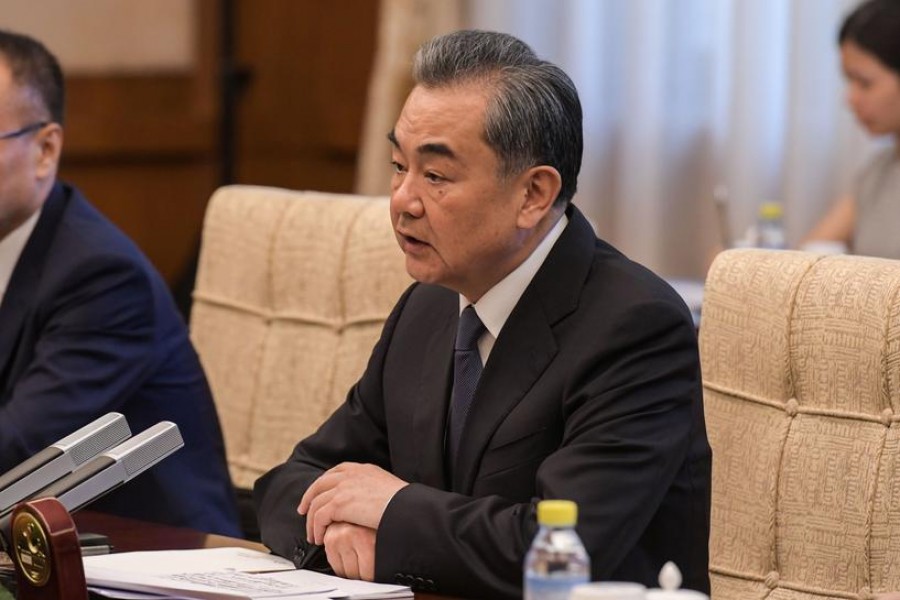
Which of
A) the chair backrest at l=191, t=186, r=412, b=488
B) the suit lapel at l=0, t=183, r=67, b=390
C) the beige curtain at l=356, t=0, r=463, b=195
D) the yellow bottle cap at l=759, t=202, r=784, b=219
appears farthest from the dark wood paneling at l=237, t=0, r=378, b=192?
the suit lapel at l=0, t=183, r=67, b=390

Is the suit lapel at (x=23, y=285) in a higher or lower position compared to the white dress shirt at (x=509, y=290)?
lower

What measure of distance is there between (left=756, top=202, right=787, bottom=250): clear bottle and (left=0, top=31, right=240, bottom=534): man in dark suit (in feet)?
5.64

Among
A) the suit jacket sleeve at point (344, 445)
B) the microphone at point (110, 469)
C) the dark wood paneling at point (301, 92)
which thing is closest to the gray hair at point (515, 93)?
the suit jacket sleeve at point (344, 445)

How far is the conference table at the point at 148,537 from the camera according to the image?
2049 mm

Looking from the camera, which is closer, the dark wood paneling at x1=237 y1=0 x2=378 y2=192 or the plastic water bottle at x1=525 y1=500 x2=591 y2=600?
the plastic water bottle at x1=525 y1=500 x2=591 y2=600

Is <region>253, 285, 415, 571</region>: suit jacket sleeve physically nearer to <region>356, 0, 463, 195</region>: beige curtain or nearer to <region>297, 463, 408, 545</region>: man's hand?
<region>297, 463, 408, 545</region>: man's hand

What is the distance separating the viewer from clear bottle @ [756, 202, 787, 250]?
158 inches

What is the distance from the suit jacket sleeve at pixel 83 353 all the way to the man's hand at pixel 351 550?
0.87 m

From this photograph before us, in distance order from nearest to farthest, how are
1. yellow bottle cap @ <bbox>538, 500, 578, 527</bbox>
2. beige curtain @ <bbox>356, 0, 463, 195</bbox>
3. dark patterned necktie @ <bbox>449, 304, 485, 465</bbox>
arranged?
yellow bottle cap @ <bbox>538, 500, 578, 527</bbox>, dark patterned necktie @ <bbox>449, 304, 485, 465</bbox>, beige curtain @ <bbox>356, 0, 463, 195</bbox>

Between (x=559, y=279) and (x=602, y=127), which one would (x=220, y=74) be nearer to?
(x=602, y=127)

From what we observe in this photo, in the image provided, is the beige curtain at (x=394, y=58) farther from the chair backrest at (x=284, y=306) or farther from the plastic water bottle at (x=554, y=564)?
the plastic water bottle at (x=554, y=564)

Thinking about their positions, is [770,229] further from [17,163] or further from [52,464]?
[52,464]

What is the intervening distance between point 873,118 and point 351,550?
2575mm

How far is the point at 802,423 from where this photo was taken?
2.18 meters
